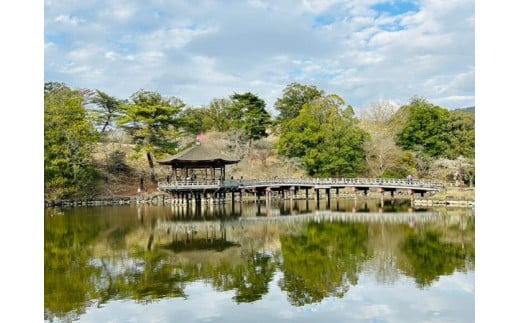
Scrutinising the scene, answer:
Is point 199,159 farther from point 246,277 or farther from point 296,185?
point 246,277

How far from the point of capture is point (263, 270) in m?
12.7

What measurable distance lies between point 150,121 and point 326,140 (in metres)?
13.7

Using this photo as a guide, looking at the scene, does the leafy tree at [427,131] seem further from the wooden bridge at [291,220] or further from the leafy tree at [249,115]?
the wooden bridge at [291,220]

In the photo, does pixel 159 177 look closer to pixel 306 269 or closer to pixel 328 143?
pixel 328 143

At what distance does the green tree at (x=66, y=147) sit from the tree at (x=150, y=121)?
3541 millimetres

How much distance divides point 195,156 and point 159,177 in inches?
463

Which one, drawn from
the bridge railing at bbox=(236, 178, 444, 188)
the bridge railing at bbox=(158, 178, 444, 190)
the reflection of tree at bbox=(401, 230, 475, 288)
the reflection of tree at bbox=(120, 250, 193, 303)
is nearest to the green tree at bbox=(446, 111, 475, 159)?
→ the bridge railing at bbox=(236, 178, 444, 188)

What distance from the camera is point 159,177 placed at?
40969mm

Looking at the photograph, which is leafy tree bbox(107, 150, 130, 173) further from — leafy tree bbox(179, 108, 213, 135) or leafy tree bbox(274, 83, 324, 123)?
leafy tree bbox(274, 83, 324, 123)

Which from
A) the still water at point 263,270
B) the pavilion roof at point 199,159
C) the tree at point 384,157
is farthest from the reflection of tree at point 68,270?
the tree at point 384,157

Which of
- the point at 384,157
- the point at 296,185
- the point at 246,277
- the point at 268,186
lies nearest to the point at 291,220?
the point at 268,186

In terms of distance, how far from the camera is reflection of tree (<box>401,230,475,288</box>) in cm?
1212

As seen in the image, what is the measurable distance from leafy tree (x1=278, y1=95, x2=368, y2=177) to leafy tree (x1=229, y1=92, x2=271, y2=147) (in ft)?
11.6
